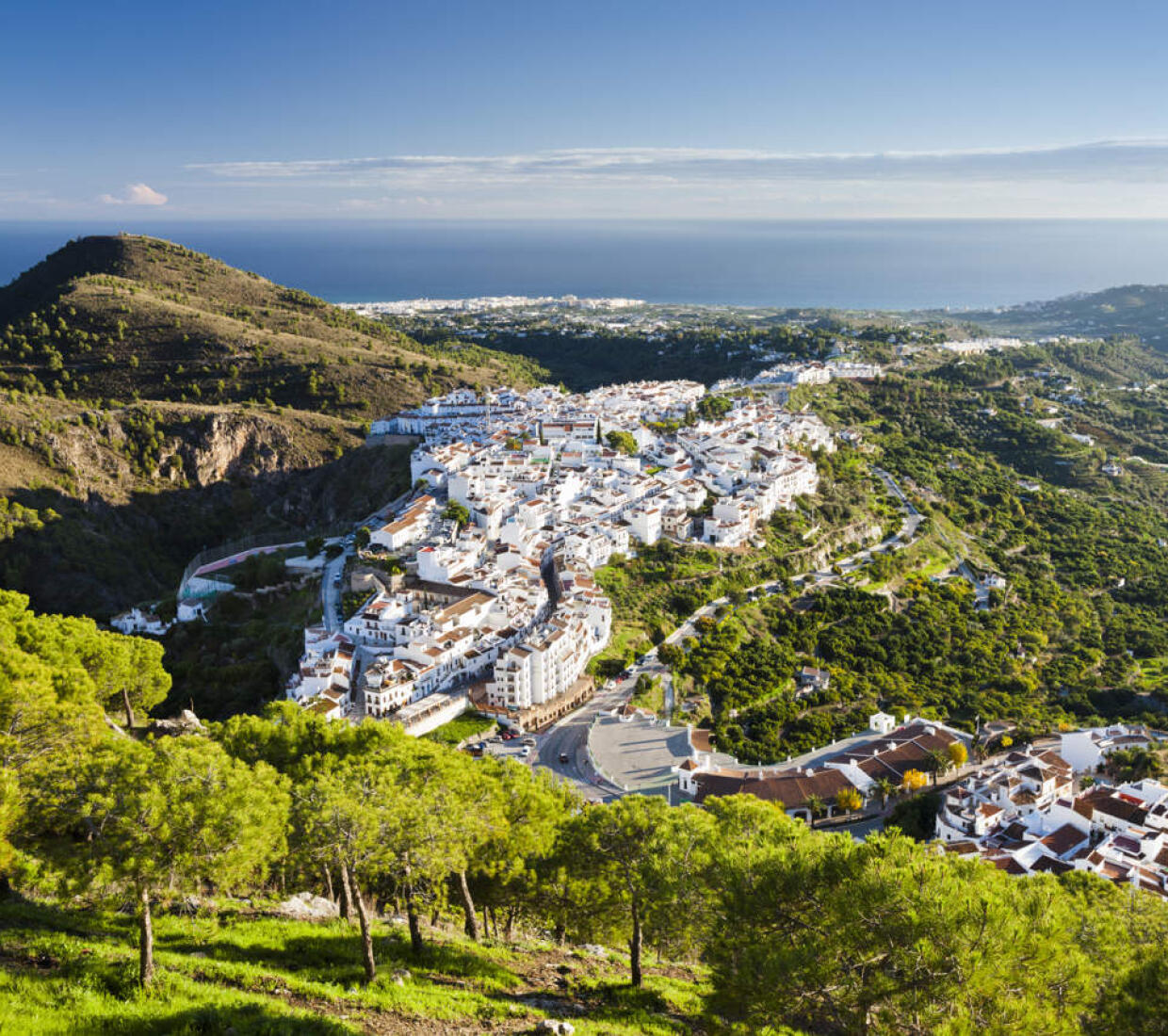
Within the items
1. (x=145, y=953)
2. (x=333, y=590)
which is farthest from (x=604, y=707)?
(x=145, y=953)

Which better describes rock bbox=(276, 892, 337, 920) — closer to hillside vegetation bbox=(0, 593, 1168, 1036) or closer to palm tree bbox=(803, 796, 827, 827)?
hillside vegetation bbox=(0, 593, 1168, 1036)

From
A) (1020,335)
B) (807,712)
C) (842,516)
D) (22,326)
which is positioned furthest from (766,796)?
(1020,335)

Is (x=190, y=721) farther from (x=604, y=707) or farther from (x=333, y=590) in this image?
(x=333, y=590)

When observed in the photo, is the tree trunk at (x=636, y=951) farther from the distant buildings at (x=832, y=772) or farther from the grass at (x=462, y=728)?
the grass at (x=462, y=728)

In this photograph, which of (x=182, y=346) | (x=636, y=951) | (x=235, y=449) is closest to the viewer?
(x=636, y=951)

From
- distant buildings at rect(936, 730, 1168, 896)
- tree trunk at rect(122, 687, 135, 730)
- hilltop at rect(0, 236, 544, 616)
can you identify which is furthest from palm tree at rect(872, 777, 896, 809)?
hilltop at rect(0, 236, 544, 616)

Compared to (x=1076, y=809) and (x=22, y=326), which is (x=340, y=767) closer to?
(x=1076, y=809)

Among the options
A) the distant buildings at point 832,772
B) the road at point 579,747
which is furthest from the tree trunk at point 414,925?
the distant buildings at point 832,772
